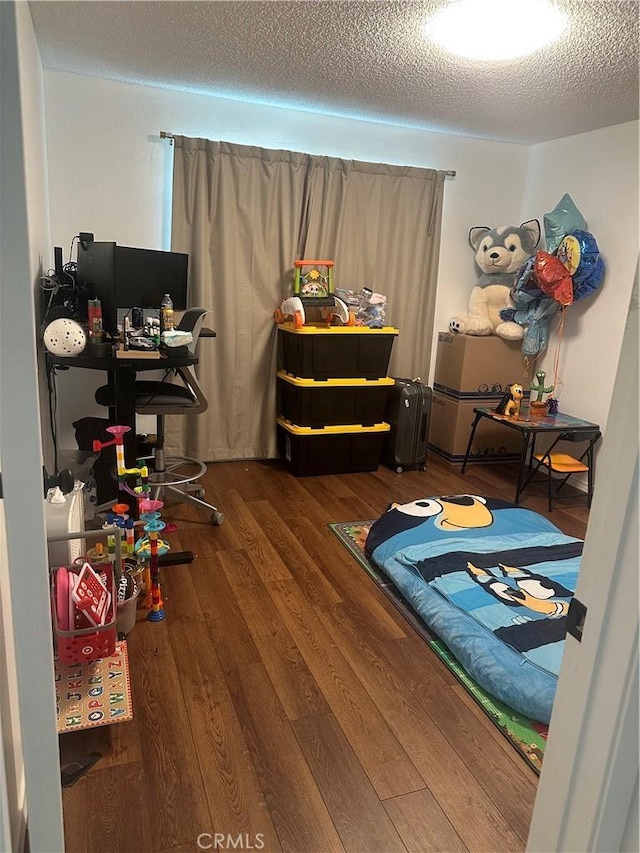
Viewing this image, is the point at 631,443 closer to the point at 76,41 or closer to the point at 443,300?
the point at 76,41

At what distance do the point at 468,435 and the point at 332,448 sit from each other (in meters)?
1.11

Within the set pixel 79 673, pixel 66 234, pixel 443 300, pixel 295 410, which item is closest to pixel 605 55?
pixel 443 300

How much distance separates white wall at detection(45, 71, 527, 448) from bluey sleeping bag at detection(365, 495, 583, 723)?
2.06 metres

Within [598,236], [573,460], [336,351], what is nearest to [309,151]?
[336,351]

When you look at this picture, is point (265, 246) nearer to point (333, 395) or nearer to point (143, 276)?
point (143, 276)

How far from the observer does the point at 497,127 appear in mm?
4031

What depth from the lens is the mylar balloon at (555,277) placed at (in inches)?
152

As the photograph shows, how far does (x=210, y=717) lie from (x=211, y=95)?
3.57 m

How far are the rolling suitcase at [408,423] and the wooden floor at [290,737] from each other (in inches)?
59.5

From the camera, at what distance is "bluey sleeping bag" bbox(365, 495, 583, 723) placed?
1991mm

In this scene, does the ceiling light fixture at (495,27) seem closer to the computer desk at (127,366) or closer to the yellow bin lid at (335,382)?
the computer desk at (127,366)

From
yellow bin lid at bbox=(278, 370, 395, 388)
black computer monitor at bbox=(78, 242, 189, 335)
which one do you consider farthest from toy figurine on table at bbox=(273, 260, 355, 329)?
black computer monitor at bbox=(78, 242, 189, 335)

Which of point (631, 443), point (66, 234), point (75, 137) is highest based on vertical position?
point (75, 137)

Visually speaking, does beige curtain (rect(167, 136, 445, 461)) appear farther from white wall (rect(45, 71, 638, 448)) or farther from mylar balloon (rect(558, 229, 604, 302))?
mylar balloon (rect(558, 229, 604, 302))
